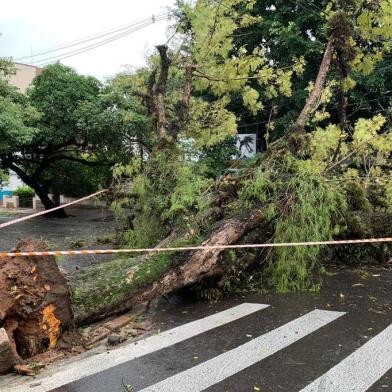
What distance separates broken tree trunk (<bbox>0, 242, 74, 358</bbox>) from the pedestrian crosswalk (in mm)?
493

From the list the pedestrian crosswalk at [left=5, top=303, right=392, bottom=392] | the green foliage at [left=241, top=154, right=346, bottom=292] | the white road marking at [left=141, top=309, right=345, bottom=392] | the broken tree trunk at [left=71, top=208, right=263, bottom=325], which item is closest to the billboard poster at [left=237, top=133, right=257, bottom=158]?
the green foliage at [left=241, top=154, right=346, bottom=292]

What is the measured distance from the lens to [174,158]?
29.4 feet

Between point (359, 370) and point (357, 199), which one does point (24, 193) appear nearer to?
point (357, 199)

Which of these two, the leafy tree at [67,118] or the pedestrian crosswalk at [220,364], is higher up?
the leafy tree at [67,118]

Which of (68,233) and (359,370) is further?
(68,233)

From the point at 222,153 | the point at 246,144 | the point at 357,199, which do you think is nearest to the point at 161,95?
the point at 357,199

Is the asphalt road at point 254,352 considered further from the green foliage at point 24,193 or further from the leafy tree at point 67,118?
the green foliage at point 24,193

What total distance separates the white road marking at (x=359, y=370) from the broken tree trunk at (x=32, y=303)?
244 cm

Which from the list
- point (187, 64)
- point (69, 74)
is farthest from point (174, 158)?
point (69, 74)

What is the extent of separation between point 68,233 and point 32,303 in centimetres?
991

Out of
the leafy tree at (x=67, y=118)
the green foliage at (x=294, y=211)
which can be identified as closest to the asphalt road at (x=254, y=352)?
the green foliage at (x=294, y=211)

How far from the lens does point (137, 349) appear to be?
14.9 ft

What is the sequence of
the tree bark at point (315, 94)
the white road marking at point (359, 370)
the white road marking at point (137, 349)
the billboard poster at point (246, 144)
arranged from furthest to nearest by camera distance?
the billboard poster at point (246, 144) → the tree bark at point (315, 94) → the white road marking at point (137, 349) → the white road marking at point (359, 370)

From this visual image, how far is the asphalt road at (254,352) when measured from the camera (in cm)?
373
